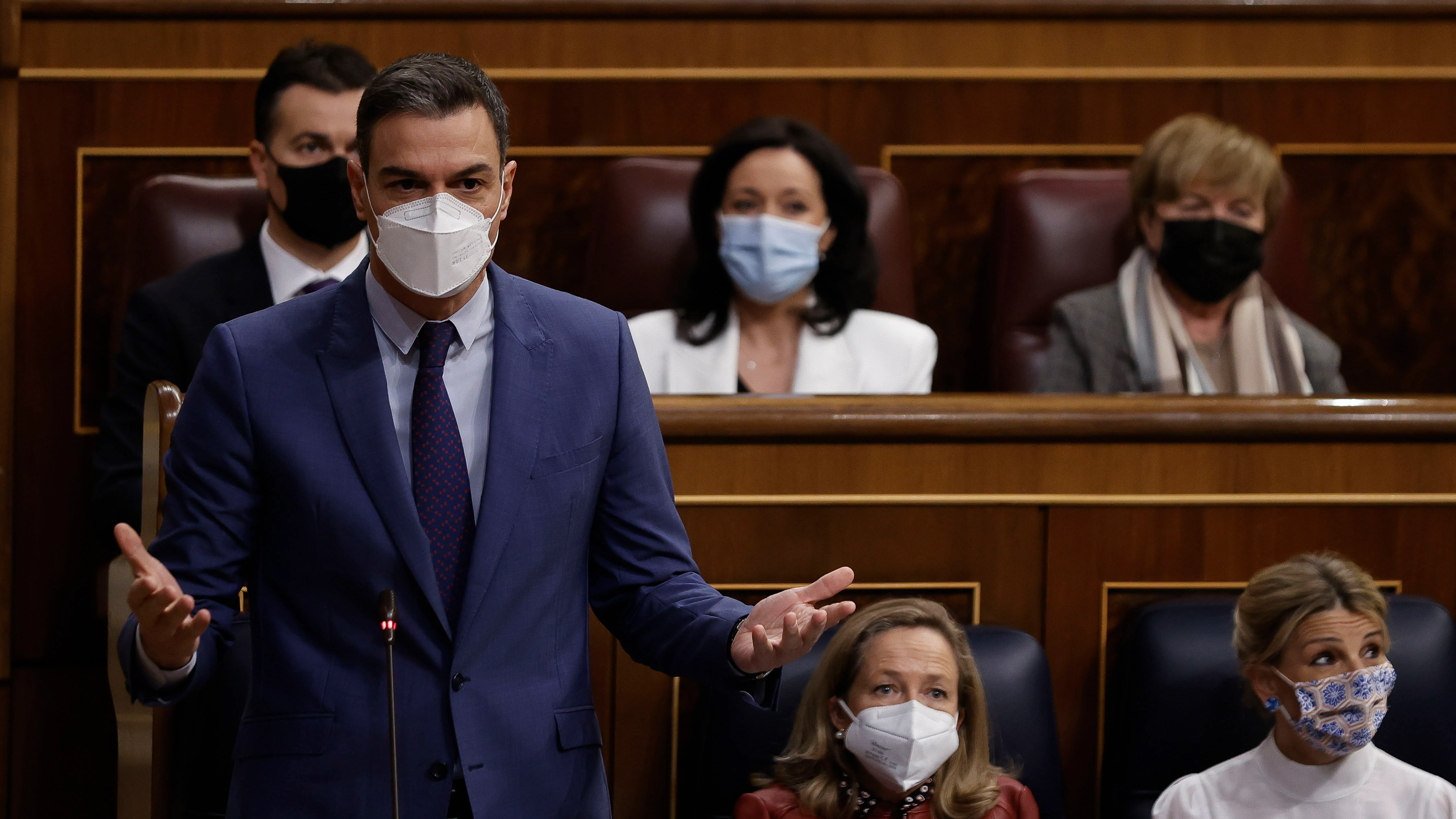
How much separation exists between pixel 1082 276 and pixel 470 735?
125 centimetres

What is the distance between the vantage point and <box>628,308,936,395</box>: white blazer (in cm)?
166

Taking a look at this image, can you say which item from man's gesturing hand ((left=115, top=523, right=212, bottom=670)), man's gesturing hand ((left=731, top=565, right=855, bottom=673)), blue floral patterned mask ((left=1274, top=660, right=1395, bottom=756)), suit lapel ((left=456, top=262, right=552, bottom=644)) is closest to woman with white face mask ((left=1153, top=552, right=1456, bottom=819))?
blue floral patterned mask ((left=1274, top=660, right=1395, bottom=756))

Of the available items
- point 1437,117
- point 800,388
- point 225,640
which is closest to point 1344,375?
point 1437,117

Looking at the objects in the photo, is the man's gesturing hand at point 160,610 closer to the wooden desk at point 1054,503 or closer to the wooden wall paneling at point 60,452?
the wooden desk at point 1054,503

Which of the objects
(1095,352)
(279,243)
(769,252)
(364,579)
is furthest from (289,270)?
(1095,352)

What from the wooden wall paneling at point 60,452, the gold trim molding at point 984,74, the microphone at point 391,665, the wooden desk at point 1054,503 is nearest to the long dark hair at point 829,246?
the gold trim molding at point 984,74

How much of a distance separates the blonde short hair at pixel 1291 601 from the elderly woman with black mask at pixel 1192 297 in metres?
0.52

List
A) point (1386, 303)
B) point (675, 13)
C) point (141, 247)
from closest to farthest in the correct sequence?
point (141, 247) → point (675, 13) → point (1386, 303)

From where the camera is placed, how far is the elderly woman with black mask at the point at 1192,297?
5.64ft

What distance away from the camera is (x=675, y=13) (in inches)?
72.7

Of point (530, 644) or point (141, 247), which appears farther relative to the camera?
point (141, 247)

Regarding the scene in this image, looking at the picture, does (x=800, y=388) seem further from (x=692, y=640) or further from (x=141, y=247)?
(x=692, y=640)

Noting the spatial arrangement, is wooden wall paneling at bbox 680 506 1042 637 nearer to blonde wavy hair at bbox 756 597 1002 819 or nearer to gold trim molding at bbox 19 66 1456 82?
blonde wavy hair at bbox 756 597 1002 819

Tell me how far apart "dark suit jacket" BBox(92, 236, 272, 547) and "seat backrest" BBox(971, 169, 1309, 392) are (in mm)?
874
